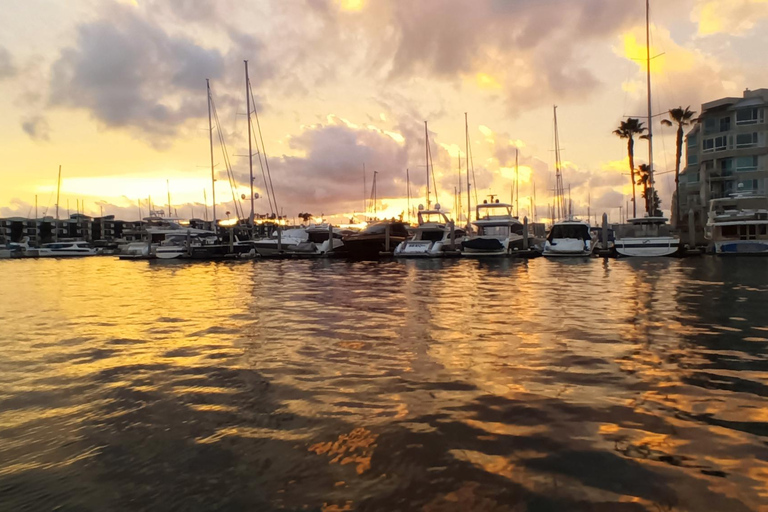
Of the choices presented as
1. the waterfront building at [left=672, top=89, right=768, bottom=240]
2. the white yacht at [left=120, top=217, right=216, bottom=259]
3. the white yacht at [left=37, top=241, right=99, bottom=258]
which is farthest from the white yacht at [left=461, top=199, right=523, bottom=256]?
the white yacht at [left=37, top=241, right=99, bottom=258]

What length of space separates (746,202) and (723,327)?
4658 cm

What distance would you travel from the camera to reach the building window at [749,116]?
5216cm

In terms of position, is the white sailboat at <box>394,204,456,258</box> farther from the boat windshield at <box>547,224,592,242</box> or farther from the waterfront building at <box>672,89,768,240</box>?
the waterfront building at <box>672,89,768,240</box>

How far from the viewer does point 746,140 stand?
173 feet

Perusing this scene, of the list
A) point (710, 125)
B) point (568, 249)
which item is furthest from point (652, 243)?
point (710, 125)

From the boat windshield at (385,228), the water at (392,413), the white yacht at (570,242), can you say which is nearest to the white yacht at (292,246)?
the boat windshield at (385,228)

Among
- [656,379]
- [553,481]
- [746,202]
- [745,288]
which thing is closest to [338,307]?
[656,379]

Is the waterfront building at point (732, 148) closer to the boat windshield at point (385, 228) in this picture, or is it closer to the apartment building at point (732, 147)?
the apartment building at point (732, 147)

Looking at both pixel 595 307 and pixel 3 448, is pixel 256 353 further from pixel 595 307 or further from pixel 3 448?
pixel 595 307

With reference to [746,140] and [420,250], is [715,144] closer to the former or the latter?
[746,140]

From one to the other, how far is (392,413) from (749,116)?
206 feet

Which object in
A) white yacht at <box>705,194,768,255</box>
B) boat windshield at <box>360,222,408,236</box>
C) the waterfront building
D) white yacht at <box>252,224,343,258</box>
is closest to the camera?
white yacht at <box>705,194,768,255</box>

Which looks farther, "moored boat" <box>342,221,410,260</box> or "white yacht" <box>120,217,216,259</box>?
"white yacht" <box>120,217,216,259</box>

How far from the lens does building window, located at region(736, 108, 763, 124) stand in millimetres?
52156
